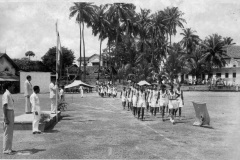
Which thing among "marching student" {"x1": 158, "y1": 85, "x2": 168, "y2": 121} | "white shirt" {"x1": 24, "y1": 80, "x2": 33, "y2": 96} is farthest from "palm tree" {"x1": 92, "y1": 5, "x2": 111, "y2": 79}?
"white shirt" {"x1": 24, "y1": 80, "x2": 33, "y2": 96}

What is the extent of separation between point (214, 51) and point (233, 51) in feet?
24.7

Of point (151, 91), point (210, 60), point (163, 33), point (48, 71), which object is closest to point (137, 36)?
point (163, 33)

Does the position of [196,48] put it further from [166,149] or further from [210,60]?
[166,149]

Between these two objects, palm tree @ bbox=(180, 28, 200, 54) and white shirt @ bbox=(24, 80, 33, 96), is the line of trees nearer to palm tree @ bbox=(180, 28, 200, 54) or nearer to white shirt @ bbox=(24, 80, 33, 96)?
palm tree @ bbox=(180, 28, 200, 54)

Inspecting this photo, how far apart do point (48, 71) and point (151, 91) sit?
39.1 m

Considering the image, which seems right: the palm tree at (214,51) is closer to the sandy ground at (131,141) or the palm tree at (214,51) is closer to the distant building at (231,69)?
the distant building at (231,69)

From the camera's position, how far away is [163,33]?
204 ft

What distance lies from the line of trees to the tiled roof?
1652 millimetres

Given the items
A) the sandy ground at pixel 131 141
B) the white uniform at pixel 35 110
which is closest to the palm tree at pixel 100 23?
the sandy ground at pixel 131 141

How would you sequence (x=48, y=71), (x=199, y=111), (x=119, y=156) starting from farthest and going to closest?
1. (x=48, y=71)
2. (x=199, y=111)
3. (x=119, y=156)

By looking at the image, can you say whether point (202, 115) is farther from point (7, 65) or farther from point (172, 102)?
point (7, 65)

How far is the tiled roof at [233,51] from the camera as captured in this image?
219 ft

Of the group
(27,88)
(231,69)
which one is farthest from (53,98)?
(231,69)

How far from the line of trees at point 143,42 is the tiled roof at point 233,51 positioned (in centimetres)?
165
